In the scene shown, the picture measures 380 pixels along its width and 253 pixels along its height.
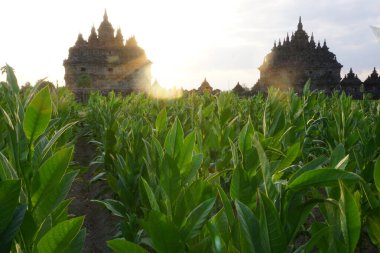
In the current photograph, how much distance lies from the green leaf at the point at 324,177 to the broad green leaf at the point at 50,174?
696 mm

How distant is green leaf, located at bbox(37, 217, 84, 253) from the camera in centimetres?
113

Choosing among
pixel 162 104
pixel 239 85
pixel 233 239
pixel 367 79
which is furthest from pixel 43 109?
pixel 367 79

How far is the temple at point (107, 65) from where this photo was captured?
50.2 metres

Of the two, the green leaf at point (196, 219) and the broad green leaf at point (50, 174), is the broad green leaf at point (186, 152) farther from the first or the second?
the broad green leaf at point (50, 174)

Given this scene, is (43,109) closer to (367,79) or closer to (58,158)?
(58,158)

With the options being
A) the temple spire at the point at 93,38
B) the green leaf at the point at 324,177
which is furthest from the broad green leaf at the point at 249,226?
the temple spire at the point at 93,38

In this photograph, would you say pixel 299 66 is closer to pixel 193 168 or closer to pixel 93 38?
pixel 93 38

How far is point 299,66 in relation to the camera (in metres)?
51.5

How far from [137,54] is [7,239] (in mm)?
52362

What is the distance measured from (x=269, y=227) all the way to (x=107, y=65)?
5105cm

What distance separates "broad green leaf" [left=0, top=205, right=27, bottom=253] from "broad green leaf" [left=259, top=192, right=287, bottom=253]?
23.9 inches

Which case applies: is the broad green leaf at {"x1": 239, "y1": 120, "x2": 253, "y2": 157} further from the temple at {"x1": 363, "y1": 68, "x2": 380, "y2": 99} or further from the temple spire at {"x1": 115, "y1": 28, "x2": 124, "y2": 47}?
the temple spire at {"x1": 115, "y1": 28, "x2": 124, "y2": 47}

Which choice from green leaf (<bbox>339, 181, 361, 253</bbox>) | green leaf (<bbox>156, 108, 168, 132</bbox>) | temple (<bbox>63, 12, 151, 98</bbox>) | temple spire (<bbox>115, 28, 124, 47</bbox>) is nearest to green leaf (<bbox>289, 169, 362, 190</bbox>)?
green leaf (<bbox>339, 181, 361, 253</bbox>)

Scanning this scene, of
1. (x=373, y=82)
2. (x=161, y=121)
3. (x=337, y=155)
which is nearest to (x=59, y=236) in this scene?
(x=337, y=155)
